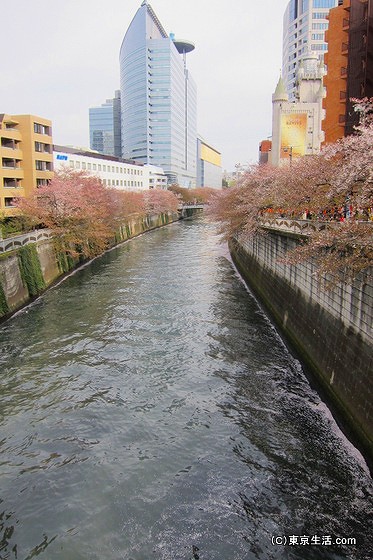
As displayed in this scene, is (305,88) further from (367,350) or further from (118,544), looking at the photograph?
(118,544)

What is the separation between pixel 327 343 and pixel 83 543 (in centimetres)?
979

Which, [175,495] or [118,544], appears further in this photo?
[175,495]

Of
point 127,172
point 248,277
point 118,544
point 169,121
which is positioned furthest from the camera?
point 169,121

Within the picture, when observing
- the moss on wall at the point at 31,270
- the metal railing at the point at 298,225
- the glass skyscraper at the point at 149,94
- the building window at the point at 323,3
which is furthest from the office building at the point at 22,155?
the glass skyscraper at the point at 149,94

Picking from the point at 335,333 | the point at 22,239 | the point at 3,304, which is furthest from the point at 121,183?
the point at 335,333

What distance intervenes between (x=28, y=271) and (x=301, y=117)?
5057cm

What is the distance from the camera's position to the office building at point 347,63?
35500 mm

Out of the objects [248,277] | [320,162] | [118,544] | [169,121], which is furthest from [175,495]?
[169,121]

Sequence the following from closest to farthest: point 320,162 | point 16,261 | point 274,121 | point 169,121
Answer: point 320,162, point 16,261, point 274,121, point 169,121

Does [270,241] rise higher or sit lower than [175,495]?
higher

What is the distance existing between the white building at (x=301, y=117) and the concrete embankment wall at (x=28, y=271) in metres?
38.1

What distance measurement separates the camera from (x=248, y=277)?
32438 mm

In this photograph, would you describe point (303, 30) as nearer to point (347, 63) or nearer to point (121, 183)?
point (121, 183)

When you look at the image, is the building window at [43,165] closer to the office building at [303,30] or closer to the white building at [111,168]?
the white building at [111,168]
